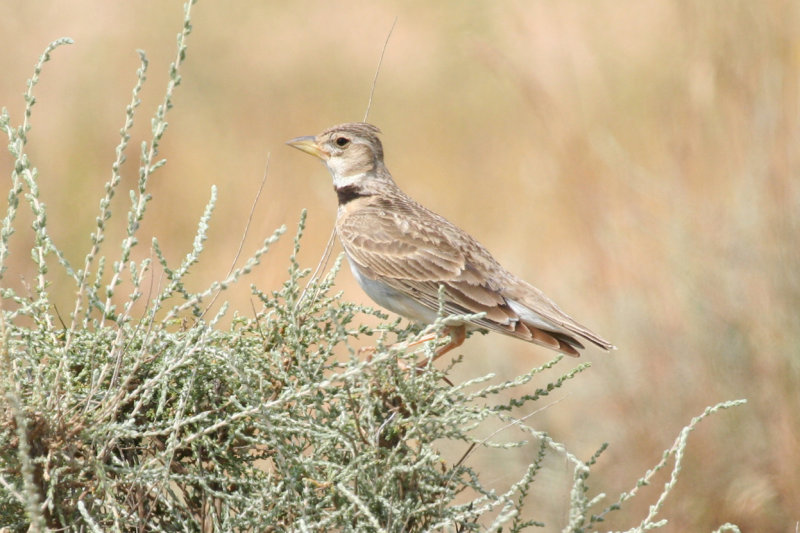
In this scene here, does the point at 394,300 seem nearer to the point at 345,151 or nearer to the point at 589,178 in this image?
the point at 345,151

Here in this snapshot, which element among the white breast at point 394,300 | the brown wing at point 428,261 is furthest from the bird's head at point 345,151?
the white breast at point 394,300

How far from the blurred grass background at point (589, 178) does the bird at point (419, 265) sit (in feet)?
2.00

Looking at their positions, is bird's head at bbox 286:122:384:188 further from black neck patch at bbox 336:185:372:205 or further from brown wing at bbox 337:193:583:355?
brown wing at bbox 337:193:583:355

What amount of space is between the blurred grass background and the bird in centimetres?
61

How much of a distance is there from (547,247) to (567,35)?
4.59 meters

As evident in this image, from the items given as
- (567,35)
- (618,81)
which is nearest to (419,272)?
(567,35)

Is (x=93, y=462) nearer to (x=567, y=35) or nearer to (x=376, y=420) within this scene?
(x=376, y=420)

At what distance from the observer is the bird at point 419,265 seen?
17.0ft

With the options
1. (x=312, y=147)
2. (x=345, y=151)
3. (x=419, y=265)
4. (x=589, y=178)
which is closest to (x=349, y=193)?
(x=345, y=151)

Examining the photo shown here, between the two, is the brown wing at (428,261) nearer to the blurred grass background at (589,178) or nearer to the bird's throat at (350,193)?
the bird's throat at (350,193)

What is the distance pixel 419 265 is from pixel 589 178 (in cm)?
321

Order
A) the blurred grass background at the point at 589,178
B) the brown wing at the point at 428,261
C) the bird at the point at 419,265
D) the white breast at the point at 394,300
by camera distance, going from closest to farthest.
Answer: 1. the bird at the point at 419,265
2. the brown wing at the point at 428,261
3. the white breast at the point at 394,300
4. the blurred grass background at the point at 589,178

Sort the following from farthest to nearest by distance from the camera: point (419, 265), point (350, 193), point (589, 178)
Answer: point (589, 178)
point (350, 193)
point (419, 265)

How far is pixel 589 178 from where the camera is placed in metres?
8.46
